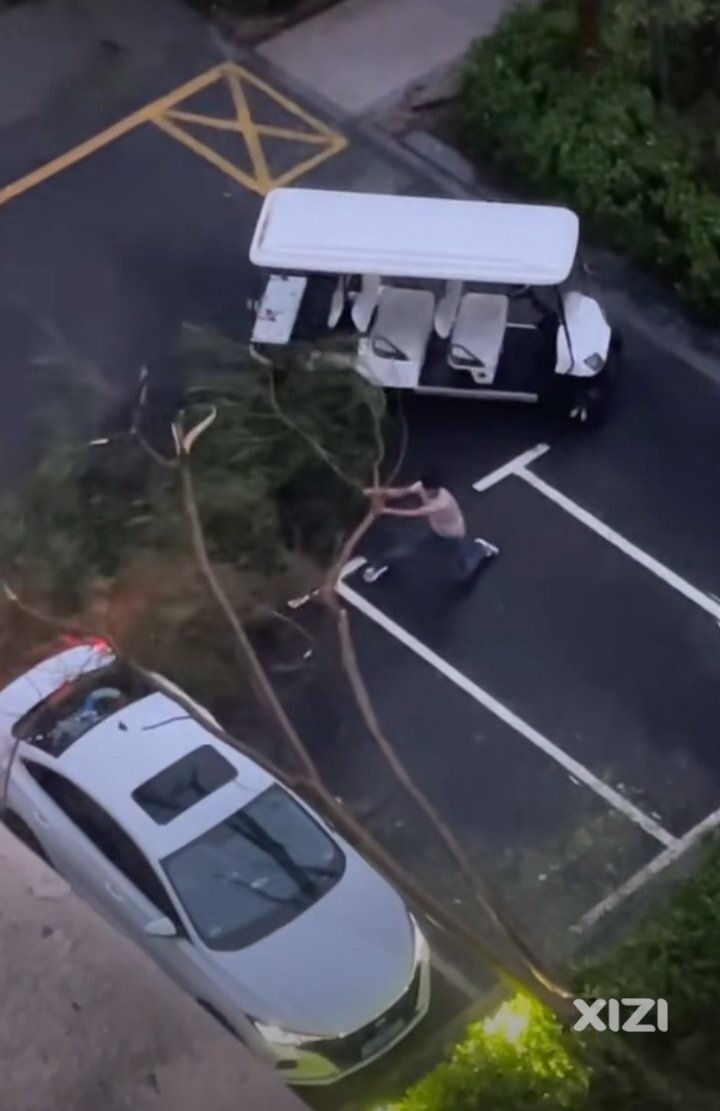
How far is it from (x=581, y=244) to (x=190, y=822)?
23.6ft

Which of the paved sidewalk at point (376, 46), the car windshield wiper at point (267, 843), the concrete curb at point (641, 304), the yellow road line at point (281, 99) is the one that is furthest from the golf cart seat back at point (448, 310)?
the car windshield wiper at point (267, 843)

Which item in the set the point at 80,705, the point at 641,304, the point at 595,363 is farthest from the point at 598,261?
the point at 80,705

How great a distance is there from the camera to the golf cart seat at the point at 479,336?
13.0m

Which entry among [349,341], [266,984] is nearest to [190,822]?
[266,984]

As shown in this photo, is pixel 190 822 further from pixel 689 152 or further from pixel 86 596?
pixel 689 152

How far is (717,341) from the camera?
14000mm

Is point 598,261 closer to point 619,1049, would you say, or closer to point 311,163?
point 311,163

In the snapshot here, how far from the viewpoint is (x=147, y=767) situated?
10.0 meters

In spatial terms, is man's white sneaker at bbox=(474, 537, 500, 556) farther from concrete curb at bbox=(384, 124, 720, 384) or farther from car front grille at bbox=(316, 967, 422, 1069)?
car front grille at bbox=(316, 967, 422, 1069)

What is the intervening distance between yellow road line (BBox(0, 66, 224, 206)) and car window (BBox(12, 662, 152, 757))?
6.39m

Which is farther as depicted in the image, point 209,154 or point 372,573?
point 209,154

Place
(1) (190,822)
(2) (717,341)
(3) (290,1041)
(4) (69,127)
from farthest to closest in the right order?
(4) (69,127)
(2) (717,341)
(1) (190,822)
(3) (290,1041)

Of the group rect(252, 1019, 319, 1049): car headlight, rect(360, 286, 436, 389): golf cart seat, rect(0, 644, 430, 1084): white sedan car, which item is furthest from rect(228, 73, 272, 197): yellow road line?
rect(252, 1019, 319, 1049): car headlight

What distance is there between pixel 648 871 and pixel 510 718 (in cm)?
147
